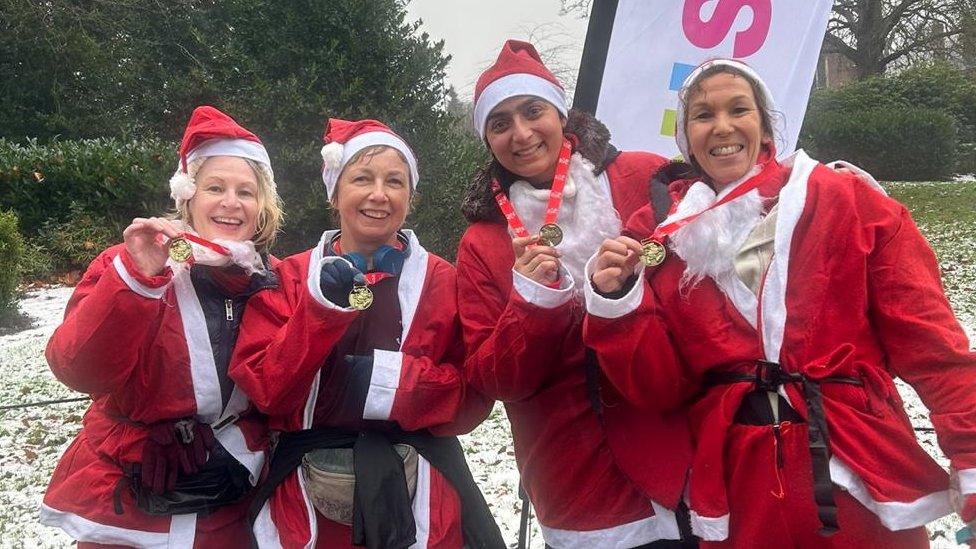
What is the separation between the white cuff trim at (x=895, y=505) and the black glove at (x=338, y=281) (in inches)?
51.5

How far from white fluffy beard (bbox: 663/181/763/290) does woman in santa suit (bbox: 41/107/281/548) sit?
1.28 metres

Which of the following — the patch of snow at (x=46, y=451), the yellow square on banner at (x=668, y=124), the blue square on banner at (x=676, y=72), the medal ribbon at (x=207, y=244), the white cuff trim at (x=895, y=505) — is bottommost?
the patch of snow at (x=46, y=451)

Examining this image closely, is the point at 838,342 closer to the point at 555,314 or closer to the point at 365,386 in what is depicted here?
the point at 555,314

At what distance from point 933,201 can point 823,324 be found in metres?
13.9

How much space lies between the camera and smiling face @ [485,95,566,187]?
7.58 ft

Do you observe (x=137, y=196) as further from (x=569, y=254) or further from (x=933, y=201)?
(x=933, y=201)

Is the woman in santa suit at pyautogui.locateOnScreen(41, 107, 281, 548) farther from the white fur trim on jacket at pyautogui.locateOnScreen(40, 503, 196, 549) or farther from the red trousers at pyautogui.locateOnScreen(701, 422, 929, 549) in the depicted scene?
the red trousers at pyautogui.locateOnScreen(701, 422, 929, 549)

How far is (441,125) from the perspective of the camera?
6891 millimetres

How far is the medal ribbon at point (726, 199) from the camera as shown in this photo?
1888 millimetres

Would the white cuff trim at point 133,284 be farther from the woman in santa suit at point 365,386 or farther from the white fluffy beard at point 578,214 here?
the white fluffy beard at point 578,214

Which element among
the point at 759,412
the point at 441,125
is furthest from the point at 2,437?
the point at 759,412

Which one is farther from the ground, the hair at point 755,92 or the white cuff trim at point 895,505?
the hair at point 755,92

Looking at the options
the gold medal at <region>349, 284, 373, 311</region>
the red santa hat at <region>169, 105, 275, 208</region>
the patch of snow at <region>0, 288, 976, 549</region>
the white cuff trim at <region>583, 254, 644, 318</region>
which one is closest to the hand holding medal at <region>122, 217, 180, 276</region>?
the red santa hat at <region>169, 105, 275, 208</region>

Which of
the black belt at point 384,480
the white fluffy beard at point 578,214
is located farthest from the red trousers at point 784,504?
the black belt at point 384,480
